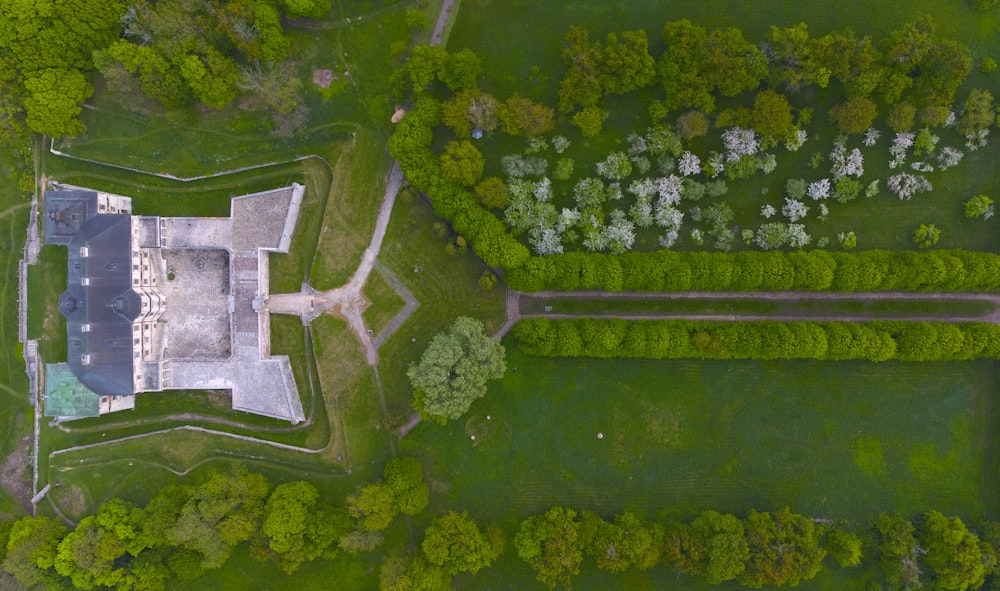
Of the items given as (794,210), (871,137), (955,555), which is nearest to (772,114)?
(794,210)

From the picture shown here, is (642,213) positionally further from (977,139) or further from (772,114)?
(977,139)

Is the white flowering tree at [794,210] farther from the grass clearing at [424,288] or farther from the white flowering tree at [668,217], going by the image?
the grass clearing at [424,288]

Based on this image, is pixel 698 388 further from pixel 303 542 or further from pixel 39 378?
pixel 39 378

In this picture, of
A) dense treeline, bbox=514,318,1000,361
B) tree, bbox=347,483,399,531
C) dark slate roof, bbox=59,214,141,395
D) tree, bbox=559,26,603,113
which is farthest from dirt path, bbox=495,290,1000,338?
dark slate roof, bbox=59,214,141,395

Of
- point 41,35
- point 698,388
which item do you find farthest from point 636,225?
point 41,35

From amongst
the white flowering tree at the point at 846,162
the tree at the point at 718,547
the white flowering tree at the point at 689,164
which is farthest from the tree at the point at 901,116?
the tree at the point at 718,547

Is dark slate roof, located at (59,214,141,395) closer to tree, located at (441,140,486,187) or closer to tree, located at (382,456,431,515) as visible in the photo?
tree, located at (382,456,431,515)
